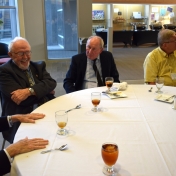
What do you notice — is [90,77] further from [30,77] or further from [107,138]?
[107,138]

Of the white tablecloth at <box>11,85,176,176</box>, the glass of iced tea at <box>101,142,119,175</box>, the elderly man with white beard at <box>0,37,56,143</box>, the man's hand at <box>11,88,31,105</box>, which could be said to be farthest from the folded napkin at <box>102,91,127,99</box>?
the glass of iced tea at <box>101,142,119,175</box>

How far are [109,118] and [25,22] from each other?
247 inches

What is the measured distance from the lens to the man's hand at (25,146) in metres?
1.19

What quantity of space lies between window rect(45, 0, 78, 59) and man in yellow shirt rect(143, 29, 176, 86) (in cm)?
523

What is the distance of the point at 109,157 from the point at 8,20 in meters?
6.96

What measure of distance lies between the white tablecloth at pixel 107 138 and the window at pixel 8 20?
5795mm

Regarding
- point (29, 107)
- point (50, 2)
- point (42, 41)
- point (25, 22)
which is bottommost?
point (29, 107)

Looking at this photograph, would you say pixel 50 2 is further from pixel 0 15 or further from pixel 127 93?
pixel 127 93

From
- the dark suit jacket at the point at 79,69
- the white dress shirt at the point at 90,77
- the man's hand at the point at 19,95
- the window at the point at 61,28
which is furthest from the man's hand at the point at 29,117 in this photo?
the window at the point at 61,28

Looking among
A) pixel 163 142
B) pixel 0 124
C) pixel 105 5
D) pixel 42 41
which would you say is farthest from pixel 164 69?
pixel 105 5

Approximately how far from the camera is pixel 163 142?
1.28 m

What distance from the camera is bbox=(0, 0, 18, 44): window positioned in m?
6.79

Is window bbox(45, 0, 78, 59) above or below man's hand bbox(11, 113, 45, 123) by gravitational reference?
above

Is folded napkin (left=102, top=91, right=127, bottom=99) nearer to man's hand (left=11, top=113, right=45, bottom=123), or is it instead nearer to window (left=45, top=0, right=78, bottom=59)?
man's hand (left=11, top=113, right=45, bottom=123)
